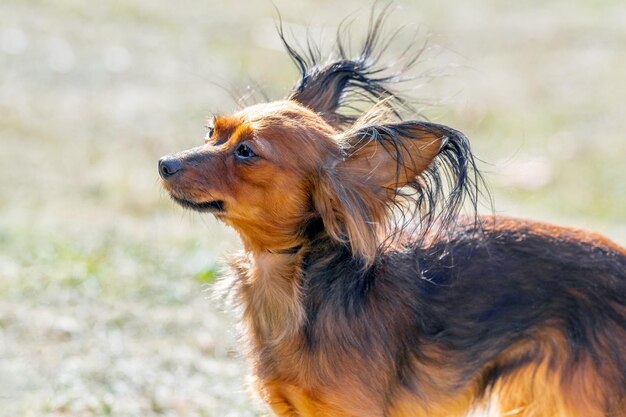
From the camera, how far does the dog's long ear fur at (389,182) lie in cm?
495

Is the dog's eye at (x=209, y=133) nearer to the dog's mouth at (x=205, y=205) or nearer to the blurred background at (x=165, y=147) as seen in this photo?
the dog's mouth at (x=205, y=205)

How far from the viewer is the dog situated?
5160mm

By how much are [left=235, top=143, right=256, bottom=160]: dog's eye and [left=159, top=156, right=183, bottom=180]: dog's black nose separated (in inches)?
10.7

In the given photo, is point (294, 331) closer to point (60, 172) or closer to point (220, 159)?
point (220, 159)

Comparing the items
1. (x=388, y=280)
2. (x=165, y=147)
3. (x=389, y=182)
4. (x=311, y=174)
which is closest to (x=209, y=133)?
(x=311, y=174)

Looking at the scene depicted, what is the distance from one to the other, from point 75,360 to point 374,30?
3024mm

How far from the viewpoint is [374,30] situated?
5895 mm

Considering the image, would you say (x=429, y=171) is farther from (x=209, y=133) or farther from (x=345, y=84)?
(x=209, y=133)

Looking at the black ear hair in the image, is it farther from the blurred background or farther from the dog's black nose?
the dog's black nose

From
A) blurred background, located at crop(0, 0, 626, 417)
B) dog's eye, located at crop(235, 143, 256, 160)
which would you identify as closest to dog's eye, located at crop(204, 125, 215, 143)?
dog's eye, located at crop(235, 143, 256, 160)

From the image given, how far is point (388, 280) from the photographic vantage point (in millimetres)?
5398

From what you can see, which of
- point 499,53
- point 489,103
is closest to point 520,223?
point 489,103

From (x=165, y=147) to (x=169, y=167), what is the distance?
29.9 feet

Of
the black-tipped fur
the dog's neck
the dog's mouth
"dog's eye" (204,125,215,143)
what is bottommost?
the dog's neck
